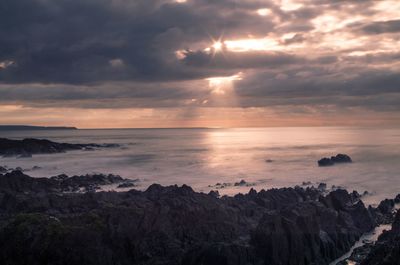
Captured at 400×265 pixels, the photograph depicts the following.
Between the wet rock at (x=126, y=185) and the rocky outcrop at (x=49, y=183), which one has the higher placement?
the rocky outcrop at (x=49, y=183)

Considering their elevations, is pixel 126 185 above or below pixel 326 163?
below

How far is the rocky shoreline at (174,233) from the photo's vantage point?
3384 cm

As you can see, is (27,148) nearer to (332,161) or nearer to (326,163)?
(326,163)

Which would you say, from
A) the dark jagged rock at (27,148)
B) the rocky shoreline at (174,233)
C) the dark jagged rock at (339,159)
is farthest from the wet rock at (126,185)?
the dark jagged rock at (27,148)

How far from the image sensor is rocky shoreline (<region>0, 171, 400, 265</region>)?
33.8 m

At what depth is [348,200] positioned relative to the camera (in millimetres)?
62375

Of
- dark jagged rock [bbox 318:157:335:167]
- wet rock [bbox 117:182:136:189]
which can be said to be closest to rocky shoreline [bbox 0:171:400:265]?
→ wet rock [bbox 117:182:136:189]

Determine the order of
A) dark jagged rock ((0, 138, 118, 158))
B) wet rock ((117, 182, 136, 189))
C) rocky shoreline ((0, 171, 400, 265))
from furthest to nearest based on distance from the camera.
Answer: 1. dark jagged rock ((0, 138, 118, 158))
2. wet rock ((117, 182, 136, 189))
3. rocky shoreline ((0, 171, 400, 265))

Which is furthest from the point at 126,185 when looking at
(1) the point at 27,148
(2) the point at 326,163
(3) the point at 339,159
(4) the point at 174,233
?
A: (1) the point at 27,148

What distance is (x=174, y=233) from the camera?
1534 inches

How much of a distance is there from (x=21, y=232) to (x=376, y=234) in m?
35.6

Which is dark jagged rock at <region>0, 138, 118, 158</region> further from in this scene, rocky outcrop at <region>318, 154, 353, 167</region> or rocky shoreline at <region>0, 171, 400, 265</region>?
rocky shoreline at <region>0, 171, 400, 265</region>

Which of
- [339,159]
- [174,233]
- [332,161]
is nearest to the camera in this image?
[174,233]

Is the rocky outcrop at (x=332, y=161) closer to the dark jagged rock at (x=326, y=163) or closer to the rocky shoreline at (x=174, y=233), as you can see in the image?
the dark jagged rock at (x=326, y=163)
